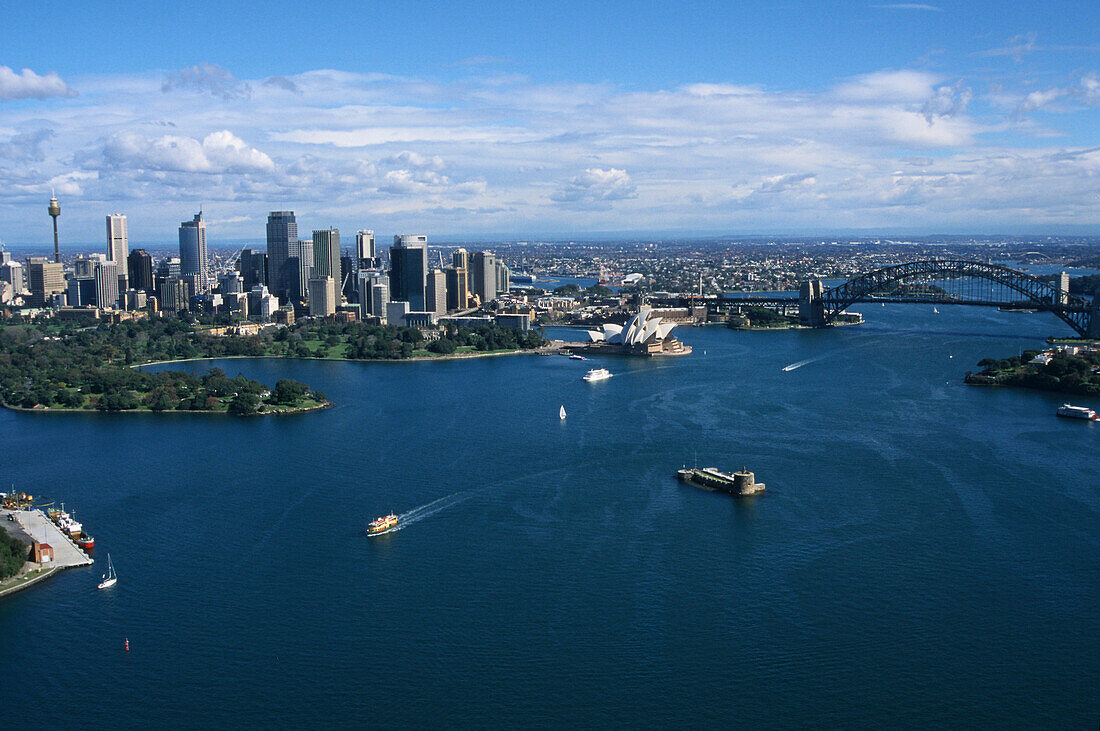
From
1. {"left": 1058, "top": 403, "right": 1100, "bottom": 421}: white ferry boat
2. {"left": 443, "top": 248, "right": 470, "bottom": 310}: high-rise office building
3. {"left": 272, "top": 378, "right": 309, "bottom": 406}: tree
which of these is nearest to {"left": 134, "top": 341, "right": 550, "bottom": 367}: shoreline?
{"left": 272, "top": 378, "right": 309, "bottom": 406}: tree

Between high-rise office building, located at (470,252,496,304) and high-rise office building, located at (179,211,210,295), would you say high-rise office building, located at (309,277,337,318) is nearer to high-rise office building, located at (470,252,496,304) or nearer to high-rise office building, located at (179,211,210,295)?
high-rise office building, located at (470,252,496,304)

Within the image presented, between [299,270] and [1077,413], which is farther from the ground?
[299,270]

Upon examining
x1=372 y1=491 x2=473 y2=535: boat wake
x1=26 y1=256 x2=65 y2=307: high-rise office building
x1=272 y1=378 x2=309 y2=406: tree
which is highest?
x1=26 y1=256 x2=65 y2=307: high-rise office building

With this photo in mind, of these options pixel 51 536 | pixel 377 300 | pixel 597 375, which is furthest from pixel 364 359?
pixel 51 536

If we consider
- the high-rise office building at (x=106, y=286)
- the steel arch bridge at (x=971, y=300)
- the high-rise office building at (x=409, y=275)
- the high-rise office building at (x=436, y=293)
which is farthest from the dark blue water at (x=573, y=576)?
the high-rise office building at (x=106, y=286)

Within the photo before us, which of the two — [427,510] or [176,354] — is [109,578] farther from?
[176,354]

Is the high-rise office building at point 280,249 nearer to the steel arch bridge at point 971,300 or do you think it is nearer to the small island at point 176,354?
the small island at point 176,354
